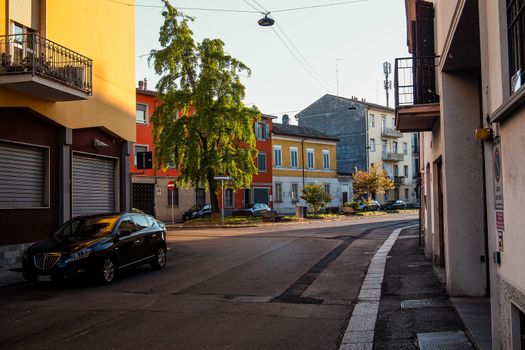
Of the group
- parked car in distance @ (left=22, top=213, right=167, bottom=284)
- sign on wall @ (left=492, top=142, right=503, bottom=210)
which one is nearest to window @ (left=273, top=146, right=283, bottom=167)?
parked car in distance @ (left=22, top=213, right=167, bottom=284)

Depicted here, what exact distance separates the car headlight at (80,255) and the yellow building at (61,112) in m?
4.47

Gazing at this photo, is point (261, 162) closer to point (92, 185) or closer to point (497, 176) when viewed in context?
point (92, 185)

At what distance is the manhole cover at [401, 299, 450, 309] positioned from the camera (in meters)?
7.81

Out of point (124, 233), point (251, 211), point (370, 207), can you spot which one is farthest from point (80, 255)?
point (370, 207)

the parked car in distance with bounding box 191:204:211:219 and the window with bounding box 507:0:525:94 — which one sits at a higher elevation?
the window with bounding box 507:0:525:94

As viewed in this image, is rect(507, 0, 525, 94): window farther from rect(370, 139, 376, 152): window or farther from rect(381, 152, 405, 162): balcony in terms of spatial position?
rect(381, 152, 405, 162): balcony

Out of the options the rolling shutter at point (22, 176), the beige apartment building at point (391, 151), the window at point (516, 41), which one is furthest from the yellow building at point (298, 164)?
the window at point (516, 41)

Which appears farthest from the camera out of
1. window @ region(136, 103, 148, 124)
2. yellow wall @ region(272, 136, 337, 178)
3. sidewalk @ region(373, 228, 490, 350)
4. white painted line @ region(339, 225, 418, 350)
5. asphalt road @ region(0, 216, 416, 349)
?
yellow wall @ region(272, 136, 337, 178)

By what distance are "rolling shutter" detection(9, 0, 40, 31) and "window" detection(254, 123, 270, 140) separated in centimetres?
3608

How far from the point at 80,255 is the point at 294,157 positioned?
147 ft

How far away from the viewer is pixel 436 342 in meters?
5.86

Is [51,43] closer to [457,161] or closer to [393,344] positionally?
[457,161]

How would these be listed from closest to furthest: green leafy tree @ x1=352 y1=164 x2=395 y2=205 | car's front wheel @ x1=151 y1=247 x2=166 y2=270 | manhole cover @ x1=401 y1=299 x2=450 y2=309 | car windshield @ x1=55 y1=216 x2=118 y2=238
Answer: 1. manhole cover @ x1=401 y1=299 x2=450 y2=309
2. car windshield @ x1=55 y1=216 x2=118 y2=238
3. car's front wheel @ x1=151 y1=247 x2=166 y2=270
4. green leafy tree @ x1=352 y1=164 x2=395 y2=205

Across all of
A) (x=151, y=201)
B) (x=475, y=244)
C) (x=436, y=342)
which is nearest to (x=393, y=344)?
(x=436, y=342)
